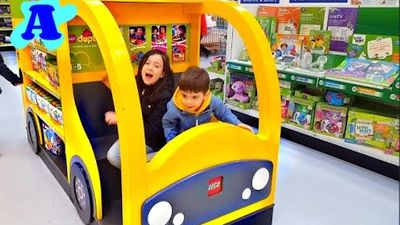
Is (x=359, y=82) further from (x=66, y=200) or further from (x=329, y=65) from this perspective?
(x=66, y=200)

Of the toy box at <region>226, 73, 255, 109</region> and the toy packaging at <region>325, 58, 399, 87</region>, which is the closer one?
the toy packaging at <region>325, 58, 399, 87</region>

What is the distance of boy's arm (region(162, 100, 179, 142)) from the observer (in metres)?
1.57

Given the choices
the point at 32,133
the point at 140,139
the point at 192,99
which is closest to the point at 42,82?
the point at 32,133

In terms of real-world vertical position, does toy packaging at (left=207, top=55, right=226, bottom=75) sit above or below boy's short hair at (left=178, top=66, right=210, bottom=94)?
below

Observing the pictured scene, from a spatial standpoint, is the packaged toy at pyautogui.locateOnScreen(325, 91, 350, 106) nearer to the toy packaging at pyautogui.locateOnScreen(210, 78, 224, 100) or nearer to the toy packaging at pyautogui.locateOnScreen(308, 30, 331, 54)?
the toy packaging at pyautogui.locateOnScreen(308, 30, 331, 54)

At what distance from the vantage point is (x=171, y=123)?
5.21 ft

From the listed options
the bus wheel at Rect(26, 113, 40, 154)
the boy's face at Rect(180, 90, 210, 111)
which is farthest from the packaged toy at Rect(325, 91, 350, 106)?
the bus wheel at Rect(26, 113, 40, 154)

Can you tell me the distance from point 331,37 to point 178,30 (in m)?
1.41

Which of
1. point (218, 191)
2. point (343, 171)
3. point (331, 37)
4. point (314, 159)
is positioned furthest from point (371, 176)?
point (218, 191)

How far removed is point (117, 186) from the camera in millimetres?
1762

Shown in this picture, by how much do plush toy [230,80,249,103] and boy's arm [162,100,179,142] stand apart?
1876mm

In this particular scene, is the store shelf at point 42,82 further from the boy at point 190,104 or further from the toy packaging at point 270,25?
the toy packaging at point 270,25

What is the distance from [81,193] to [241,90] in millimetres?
2078

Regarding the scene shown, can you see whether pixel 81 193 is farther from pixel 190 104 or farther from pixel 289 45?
pixel 289 45
